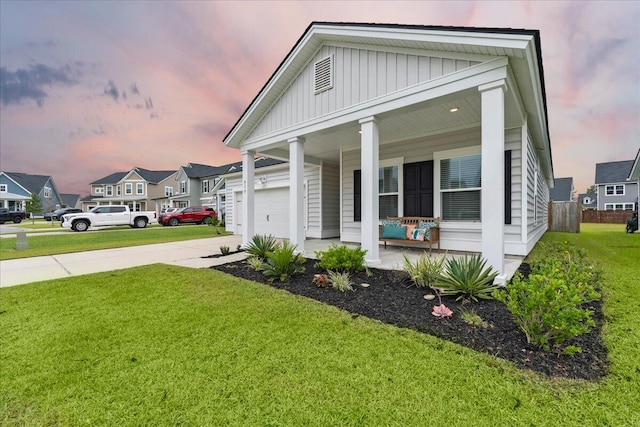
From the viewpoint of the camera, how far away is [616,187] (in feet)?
94.4

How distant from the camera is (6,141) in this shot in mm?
17750

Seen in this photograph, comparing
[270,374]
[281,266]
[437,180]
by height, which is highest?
[437,180]

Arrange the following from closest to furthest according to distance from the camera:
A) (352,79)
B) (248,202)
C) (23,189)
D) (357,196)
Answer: (352,79) → (248,202) → (357,196) → (23,189)

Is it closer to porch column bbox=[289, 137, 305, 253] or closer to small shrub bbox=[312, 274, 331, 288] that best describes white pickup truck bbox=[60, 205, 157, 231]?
porch column bbox=[289, 137, 305, 253]

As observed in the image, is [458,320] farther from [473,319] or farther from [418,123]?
[418,123]

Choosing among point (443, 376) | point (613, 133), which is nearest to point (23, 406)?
point (443, 376)

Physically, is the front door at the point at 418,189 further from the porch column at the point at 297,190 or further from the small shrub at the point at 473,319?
the small shrub at the point at 473,319

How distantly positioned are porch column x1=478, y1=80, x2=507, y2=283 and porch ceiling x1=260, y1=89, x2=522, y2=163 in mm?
429

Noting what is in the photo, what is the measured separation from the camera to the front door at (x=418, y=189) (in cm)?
688

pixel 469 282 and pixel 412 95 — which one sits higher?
pixel 412 95

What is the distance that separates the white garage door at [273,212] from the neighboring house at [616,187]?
119 ft

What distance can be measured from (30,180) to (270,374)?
55.0 metres

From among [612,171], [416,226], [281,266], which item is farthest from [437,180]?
[612,171]

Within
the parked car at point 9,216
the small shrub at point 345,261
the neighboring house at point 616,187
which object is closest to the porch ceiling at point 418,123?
the small shrub at point 345,261
